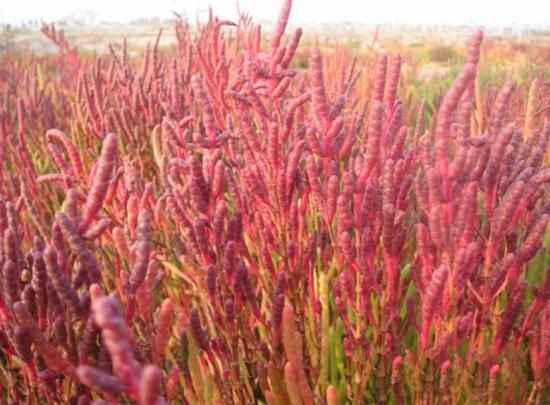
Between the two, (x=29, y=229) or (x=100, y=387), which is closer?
(x=100, y=387)

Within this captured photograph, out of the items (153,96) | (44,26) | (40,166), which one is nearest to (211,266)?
(153,96)

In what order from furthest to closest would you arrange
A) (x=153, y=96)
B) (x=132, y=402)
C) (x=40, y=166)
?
(x=40, y=166) < (x=153, y=96) < (x=132, y=402)

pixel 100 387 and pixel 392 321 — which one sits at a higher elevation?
pixel 100 387

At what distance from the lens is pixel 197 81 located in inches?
34.9

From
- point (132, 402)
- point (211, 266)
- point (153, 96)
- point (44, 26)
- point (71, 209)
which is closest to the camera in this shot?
point (71, 209)

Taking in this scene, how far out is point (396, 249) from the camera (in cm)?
88

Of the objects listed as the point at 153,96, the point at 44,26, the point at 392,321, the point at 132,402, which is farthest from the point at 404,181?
the point at 44,26

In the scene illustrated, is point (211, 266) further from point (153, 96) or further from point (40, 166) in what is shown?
point (40, 166)

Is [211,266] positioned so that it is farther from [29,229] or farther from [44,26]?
[44,26]

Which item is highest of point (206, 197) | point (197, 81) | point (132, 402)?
point (197, 81)

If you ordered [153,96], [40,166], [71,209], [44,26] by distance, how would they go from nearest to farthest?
1. [71,209]
2. [153,96]
3. [40,166]
4. [44,26]

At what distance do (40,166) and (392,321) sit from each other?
2.15m

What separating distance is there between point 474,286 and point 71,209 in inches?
26.8

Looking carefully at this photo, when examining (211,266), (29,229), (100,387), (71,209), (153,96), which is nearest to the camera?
(100,387)
